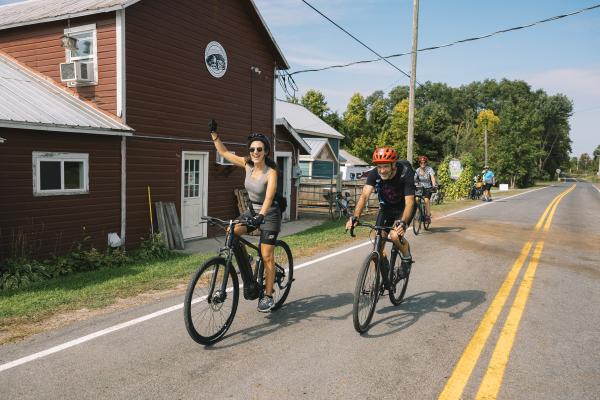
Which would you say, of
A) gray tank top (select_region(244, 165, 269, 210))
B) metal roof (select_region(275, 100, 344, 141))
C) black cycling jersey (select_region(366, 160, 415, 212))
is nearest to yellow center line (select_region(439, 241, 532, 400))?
black cycling jersey (select_region(366, 160, 415, 212))

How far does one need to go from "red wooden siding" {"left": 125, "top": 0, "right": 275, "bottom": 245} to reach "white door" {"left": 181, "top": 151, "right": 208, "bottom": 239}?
26cm

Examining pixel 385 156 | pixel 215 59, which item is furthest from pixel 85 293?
pixel 215 59

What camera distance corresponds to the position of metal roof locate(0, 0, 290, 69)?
34.7 ft

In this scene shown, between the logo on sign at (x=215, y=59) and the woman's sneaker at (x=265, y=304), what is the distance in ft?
31.0

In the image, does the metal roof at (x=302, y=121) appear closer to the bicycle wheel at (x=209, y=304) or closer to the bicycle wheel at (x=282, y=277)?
the bicycle wheel at (x=282, y=277)

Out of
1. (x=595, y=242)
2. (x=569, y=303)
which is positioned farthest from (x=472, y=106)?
(x=569, y=303)

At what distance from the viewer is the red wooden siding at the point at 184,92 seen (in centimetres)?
1118

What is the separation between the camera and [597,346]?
4895mm

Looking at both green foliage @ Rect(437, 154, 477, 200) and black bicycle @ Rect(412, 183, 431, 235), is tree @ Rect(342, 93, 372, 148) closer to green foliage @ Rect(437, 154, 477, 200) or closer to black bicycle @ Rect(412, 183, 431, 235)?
green foliage @ Rect(437, 154, 477, 200)

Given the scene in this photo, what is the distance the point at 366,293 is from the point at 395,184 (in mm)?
1423

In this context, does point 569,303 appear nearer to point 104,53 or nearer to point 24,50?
point 104,53

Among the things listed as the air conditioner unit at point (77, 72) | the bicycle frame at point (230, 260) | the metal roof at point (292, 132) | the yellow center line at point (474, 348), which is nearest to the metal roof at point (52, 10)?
the air conditioner unit at point (77, 72)

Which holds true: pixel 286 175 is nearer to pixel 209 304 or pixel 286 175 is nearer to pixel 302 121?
pixel 209 304

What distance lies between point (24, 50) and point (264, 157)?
1001 cm
